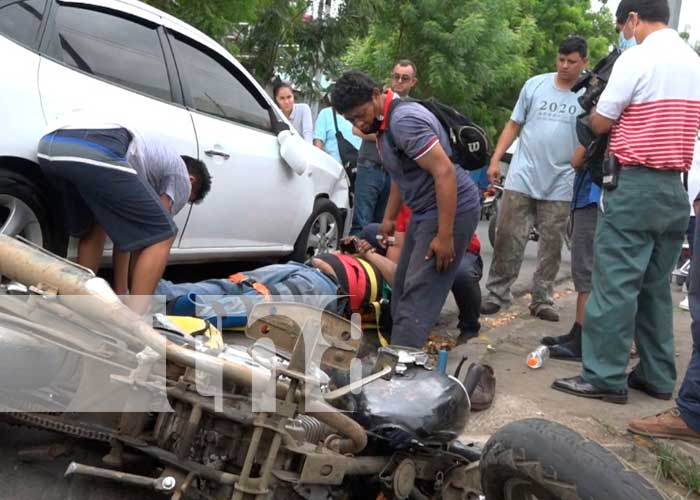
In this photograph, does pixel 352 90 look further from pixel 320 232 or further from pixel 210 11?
pixel 210 11

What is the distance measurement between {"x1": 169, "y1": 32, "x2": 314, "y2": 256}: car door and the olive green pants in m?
2.31

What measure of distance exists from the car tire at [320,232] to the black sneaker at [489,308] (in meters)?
1.28

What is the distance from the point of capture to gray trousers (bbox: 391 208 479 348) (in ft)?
12.6

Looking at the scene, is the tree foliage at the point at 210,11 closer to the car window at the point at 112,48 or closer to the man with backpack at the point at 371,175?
the man with backpack at the point at 371,175

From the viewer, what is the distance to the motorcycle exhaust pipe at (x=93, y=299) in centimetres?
178

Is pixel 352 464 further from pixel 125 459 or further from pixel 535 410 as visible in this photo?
pixel 535 410

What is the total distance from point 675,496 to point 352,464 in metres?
1.65

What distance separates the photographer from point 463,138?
3.90 m

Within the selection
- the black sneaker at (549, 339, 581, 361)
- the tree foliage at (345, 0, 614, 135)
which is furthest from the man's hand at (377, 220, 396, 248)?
the tree foliage at (345, 0, 614, 135)

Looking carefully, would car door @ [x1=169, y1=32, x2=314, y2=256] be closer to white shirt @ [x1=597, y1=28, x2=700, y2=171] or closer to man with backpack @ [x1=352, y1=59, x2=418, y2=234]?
man with backpack @ [x1=352, y1=59, x2=418, y2=234]

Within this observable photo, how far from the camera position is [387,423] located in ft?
7.11

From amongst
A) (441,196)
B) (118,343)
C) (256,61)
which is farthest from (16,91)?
(256,61)

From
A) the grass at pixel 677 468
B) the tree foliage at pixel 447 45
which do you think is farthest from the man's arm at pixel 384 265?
the tree foliage at pixel 447 45

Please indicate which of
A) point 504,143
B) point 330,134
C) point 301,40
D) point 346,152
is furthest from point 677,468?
point 301,40
